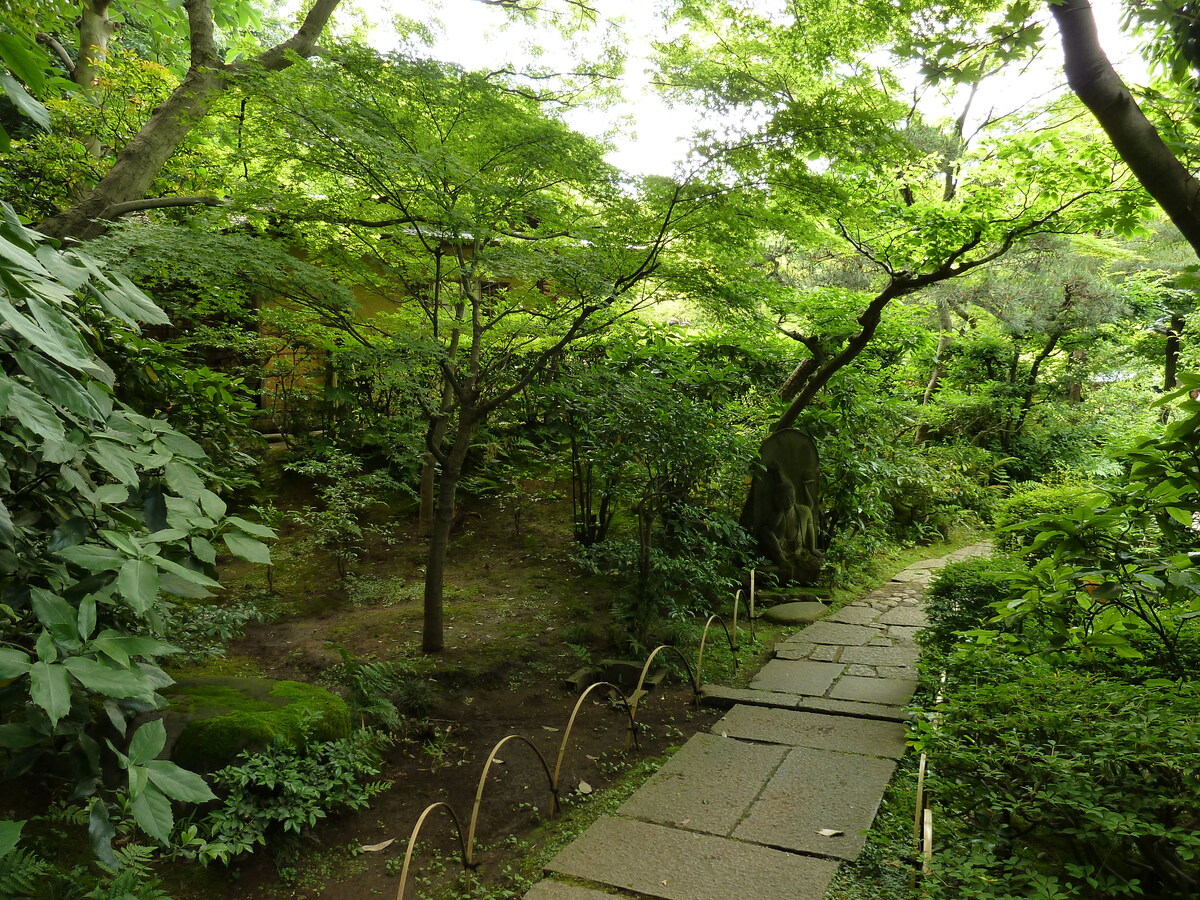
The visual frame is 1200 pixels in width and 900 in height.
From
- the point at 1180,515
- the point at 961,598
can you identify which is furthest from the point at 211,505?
the point at 961,598

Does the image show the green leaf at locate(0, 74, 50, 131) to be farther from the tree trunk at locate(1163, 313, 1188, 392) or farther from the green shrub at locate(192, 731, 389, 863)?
the tree trunk at locate(1163, 313, 1188, 392)

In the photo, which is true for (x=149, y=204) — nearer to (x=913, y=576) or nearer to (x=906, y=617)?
(x=906, y=617)

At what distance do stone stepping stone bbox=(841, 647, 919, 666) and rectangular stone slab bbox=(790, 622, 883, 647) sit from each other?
19 cm

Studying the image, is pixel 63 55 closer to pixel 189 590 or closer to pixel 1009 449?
pixel 189 590

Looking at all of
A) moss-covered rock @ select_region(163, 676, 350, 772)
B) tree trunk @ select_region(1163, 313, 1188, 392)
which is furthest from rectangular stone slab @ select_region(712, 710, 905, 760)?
tree trunk @ select_region(1163, 313, 1188, 392)

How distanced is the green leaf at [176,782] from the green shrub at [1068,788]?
2.39 meters

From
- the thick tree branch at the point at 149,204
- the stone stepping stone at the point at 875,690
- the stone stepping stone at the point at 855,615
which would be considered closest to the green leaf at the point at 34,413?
the stone stepping stone at the point at 875,690

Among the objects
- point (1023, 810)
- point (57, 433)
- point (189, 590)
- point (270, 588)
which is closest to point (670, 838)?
point (1023, 810)

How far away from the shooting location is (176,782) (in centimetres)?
146

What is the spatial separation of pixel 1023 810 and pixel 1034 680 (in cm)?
70

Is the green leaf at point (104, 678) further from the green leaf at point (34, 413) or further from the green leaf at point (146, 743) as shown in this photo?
the green leaf at point (34, 413)

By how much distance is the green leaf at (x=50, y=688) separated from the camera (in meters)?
1.26

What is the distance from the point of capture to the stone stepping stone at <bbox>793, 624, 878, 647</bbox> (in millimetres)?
6891

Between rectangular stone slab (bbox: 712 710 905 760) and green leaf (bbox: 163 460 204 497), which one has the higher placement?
green leaf (bbox: 163 460 204 497)
